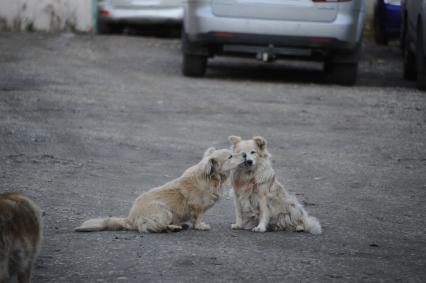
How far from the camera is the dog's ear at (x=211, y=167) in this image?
24.3 feet

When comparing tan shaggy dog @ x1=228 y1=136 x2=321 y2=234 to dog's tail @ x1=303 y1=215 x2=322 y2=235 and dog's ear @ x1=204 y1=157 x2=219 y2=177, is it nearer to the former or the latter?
dog's tail @ x1=303 y1=215 x2=322 y2=235

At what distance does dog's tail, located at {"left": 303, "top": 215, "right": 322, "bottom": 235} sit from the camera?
7.36 m

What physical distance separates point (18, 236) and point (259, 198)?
2709mm

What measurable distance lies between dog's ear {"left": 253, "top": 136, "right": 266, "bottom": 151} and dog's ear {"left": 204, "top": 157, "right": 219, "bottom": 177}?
13.8 inches

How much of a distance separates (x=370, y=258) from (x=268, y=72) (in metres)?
11.5

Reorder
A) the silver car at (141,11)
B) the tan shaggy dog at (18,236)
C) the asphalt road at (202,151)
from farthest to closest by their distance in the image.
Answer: the silver car at (141,11)
the asphalt road at (202,151)
the tan shaggy dog at (18,236)

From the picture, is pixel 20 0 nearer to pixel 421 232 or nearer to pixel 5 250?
pixel 421 232

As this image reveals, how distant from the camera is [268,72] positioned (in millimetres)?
17828

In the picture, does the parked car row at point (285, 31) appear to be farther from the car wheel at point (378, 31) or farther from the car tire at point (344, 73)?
the car wheel at point (378, 31)

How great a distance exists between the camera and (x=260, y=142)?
7.59 metres

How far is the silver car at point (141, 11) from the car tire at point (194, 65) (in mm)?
5778

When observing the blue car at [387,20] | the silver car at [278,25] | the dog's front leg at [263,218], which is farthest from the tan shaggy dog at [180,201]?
the blue car at [387,20]

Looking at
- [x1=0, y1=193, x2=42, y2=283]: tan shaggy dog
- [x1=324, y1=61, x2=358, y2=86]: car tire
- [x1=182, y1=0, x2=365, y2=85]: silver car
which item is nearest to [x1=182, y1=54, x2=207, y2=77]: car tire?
[x1=182, y1=0, x2=365, y2=85]: silver car

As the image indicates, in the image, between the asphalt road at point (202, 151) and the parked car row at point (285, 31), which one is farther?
the parked car row at point (285, 31)
